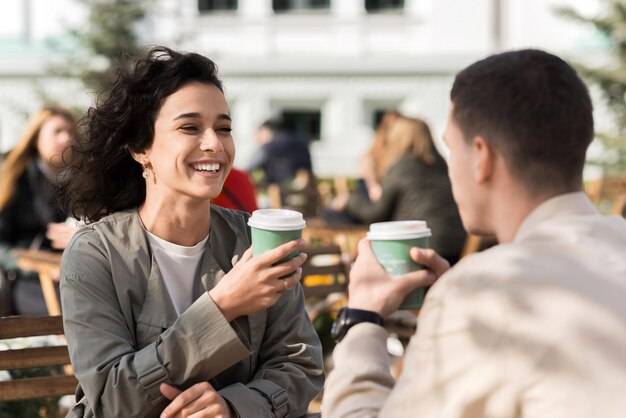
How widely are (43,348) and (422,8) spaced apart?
849 inches

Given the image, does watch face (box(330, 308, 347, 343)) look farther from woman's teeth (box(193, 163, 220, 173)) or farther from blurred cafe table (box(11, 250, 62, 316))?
blurred cafe table (box(11, 250, 62, 316))

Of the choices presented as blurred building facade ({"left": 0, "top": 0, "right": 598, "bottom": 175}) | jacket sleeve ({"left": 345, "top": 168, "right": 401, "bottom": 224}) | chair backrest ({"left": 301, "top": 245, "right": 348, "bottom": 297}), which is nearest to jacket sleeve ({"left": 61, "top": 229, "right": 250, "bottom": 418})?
chair backrest ({"left": 301, "top": 245, "right": 348, "bottom": 297})

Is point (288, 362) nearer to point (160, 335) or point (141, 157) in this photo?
point (160, 335)

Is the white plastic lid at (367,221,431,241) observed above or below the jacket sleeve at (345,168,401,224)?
above

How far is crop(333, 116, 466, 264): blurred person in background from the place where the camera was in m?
6.45

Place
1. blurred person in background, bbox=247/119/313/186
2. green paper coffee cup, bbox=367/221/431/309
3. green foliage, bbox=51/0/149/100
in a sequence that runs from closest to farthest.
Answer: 1. green paper coffee cup, bbox=367/221/431/309
2. blurred person in background, bbox=247/119/313/186
3. green foliage, bbox=51/0/149/100

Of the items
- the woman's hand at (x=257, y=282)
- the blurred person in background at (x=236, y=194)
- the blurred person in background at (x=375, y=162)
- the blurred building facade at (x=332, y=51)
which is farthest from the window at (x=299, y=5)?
the woman's hand at (x=257, y=282)

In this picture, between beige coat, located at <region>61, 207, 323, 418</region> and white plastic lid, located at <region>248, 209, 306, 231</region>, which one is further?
beige coat, located at <region>61, 207, 323, 418</region>

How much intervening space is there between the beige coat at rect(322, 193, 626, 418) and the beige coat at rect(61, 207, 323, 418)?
0.81 meters

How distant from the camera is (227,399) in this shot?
8.20ft

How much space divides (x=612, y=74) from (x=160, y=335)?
495 inches

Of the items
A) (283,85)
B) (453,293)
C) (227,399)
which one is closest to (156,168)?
(227,399)

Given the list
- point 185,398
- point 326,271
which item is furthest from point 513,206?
point 326,271

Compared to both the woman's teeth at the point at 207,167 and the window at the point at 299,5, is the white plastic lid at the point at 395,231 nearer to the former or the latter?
the woman's teeth at the point at 207,167
